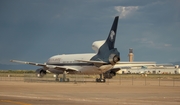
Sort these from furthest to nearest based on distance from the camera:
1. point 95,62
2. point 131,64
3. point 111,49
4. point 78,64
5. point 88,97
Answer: point 131,64 < point 78,64 < point 95,62 < point 111,49 < point 88,97

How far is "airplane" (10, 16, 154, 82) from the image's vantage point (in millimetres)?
48416

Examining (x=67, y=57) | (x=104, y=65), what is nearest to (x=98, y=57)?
(x=104, y=65)

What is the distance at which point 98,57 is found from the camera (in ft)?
167

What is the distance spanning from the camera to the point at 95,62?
161 ft

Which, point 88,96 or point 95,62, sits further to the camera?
point 95,62

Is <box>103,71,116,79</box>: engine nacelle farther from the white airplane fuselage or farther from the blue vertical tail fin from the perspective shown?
the blue vertical tail fin

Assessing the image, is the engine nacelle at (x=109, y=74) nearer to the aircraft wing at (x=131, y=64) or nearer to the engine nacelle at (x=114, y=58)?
the aircraft wing at (x=131, y=64)

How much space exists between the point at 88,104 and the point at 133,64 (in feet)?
123

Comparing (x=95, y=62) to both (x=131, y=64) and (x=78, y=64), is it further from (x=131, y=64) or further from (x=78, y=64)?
(x=131, y=64)

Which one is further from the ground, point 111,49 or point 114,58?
point 111,49

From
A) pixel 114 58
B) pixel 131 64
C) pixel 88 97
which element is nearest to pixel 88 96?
pixel 88 97

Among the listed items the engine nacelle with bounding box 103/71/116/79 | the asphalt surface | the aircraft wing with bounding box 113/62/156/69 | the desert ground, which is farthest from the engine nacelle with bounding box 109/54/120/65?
the asphalt surface

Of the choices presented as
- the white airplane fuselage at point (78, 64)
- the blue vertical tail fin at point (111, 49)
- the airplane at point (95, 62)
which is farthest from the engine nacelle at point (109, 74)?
the blue vertical tail fin at point (111, 49)

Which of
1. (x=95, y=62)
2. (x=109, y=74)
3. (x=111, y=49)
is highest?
(x=111, y=49)
